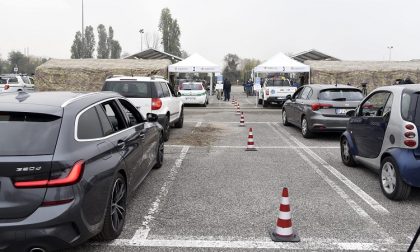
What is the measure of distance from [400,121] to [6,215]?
486 centimetres

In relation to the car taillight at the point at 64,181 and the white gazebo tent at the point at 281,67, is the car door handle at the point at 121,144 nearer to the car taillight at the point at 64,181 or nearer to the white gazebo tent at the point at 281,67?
the car taillight at the point at 64,181

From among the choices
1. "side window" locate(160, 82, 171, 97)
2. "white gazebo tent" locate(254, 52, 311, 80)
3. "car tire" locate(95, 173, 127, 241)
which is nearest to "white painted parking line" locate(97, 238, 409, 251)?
"car tire" locate(95, 173, 127, 241)

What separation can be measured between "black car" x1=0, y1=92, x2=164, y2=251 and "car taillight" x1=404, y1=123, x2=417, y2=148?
12.0ft

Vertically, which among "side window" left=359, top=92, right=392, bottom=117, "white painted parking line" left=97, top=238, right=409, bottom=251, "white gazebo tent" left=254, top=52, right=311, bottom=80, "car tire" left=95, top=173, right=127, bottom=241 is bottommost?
"white painted parking line" left=97, top=238, right=409, bottom=251

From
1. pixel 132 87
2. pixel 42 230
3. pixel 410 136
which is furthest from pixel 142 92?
pixel 42 230

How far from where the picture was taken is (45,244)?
3203 mm

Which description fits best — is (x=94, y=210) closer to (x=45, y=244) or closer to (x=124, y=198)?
(x=45, y=244)

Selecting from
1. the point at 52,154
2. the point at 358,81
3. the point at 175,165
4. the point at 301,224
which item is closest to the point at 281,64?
the point at 358,81

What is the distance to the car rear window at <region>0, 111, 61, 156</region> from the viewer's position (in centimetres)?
332

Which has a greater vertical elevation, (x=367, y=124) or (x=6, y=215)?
(x=367, y=124)

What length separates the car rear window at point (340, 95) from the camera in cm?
1074

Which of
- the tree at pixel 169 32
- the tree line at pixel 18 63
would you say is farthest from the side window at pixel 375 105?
the tree line at pixel 18 63

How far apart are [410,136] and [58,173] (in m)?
4.38

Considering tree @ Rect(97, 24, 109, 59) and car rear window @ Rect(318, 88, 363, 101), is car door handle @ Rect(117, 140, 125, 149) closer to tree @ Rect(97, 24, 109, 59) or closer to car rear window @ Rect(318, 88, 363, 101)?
car rear window @ Rect(318, 88, 363, 101)
